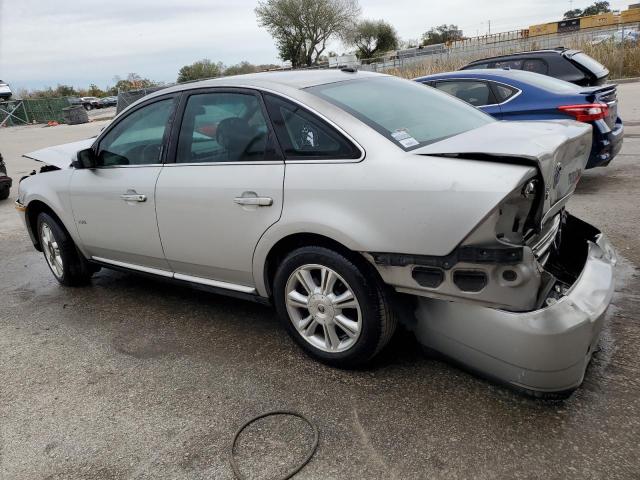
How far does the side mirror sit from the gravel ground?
116 cm


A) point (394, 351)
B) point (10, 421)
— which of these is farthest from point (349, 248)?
point (10, 421)

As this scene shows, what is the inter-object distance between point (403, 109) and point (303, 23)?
60213mm

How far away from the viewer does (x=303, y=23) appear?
58.9 meters

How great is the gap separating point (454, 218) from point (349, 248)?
1.89ft

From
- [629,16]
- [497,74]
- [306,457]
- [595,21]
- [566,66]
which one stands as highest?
[595,21]

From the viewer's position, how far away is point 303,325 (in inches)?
122

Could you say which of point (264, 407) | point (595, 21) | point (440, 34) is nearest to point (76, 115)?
point (264, 407)

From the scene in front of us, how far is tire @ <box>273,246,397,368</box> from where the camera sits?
2750 mm

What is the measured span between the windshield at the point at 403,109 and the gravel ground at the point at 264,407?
1274 millimetres

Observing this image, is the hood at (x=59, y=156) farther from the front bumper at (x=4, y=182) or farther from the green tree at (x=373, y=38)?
the green tree at (x=373, y=38)

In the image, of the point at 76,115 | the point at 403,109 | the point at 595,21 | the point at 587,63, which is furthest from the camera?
the point at 595,21

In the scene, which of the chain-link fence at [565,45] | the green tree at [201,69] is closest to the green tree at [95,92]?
the green tree at [201,69]

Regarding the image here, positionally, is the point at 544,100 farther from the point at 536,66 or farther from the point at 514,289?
the point at 514,289

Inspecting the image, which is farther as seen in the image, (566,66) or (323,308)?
(566,66)
